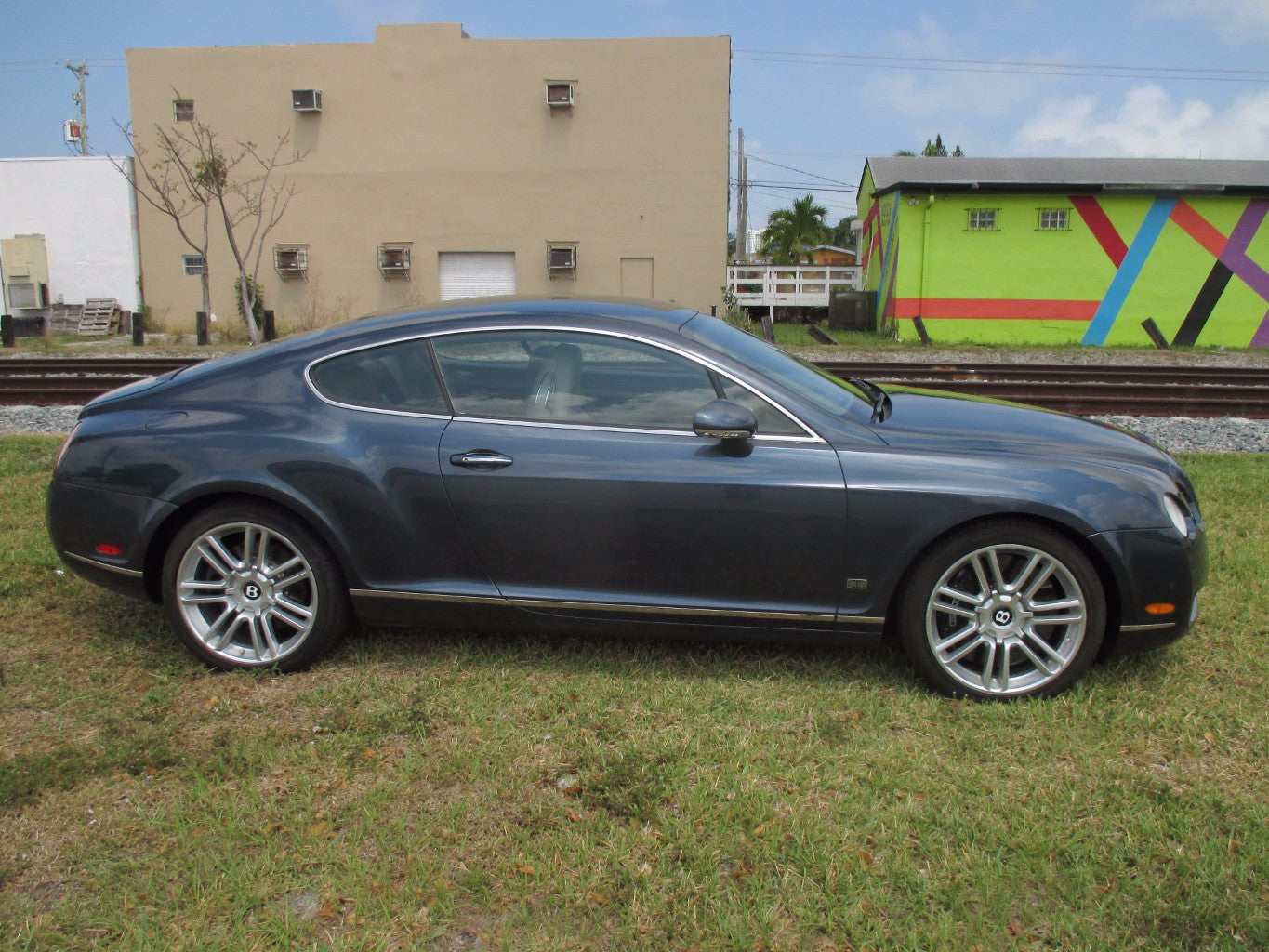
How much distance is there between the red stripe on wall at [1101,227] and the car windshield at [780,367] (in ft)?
70.3

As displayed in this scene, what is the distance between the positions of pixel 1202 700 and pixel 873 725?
1.28m

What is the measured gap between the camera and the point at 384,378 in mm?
4078

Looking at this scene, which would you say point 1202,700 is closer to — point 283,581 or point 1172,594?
point 1172,594

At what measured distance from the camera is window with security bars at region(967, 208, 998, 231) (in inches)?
933

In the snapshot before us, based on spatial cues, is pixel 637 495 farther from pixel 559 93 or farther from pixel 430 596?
pixel 559 93

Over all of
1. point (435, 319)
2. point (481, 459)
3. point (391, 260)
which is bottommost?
point (481, 459)

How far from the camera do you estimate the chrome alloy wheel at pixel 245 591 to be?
4.03 metres

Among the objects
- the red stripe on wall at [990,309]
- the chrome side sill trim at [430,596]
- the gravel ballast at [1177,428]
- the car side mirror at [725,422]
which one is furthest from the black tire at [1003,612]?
the red stripe on wall at [990,309]

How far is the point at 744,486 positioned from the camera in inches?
147

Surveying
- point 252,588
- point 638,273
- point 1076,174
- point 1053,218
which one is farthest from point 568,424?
point 1076,174

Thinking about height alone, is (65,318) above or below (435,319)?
above

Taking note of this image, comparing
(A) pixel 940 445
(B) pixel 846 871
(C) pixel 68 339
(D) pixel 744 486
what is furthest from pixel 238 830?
(C) pixel 68 339

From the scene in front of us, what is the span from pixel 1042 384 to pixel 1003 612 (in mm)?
8585

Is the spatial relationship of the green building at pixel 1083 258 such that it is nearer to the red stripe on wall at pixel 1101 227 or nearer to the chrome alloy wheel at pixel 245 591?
the red stripe on wall at pixel 1101 227
